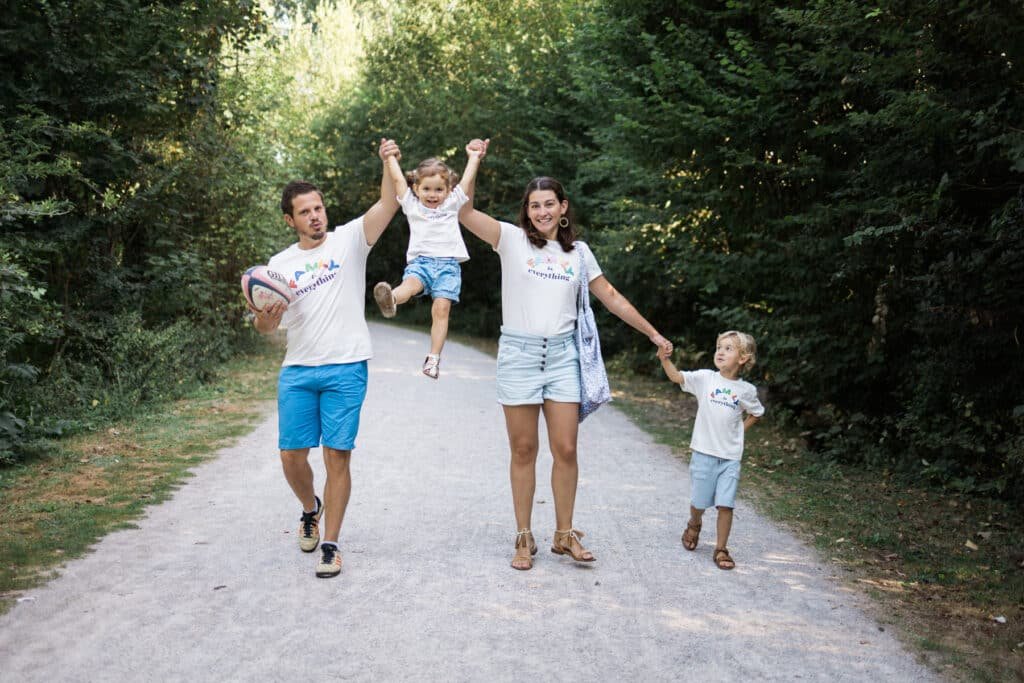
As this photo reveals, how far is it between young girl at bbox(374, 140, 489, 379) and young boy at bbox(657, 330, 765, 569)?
→ 159cm

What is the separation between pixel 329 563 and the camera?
16.6 feet

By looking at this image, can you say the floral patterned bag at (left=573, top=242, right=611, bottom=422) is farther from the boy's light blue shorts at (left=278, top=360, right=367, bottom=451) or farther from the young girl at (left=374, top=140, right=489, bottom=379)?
the boy's light blue shorts at (left=278, top=360, right=367, bottom=451)

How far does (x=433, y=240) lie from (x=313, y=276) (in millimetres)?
1312

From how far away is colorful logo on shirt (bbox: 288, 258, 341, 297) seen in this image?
5.06m

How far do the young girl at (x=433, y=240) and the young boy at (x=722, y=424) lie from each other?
1.59 m

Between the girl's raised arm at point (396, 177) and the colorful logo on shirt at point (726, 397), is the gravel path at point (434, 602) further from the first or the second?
the girl's raised arm at point (396, 177)

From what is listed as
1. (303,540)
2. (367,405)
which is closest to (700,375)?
(303,540)

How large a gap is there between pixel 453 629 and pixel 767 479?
483cm

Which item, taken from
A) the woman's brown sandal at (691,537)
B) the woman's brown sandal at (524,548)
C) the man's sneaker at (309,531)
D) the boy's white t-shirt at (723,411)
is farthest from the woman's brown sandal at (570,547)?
the man's sneaker at (309,531)

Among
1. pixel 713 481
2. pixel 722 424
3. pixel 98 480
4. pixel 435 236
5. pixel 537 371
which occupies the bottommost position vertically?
pixel 98 480

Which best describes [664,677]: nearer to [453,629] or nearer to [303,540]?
[453,629]

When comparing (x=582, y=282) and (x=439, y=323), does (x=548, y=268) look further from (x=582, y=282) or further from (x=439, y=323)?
(x=439, y=323)

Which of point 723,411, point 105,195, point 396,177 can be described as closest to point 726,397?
point 723,411

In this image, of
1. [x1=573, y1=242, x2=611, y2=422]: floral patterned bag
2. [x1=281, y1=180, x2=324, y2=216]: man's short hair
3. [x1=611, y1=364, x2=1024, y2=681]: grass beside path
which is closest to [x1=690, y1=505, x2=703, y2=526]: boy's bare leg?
[x1=611, y1=364, x2=1024, y2=681]: grass beside path
